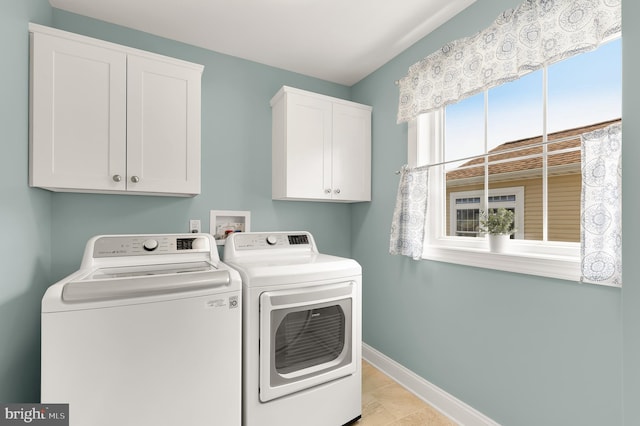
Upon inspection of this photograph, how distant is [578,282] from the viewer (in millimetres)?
1305

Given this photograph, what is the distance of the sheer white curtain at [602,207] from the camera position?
1.15 metres

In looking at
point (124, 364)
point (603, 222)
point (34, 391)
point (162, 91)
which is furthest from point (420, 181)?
point (34, 391)

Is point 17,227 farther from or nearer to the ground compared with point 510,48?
nearer to the ground

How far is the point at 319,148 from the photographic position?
236 cm

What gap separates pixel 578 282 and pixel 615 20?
43.0 inches

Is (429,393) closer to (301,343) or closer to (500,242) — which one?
(301,343)

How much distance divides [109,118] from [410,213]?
6.46 ft

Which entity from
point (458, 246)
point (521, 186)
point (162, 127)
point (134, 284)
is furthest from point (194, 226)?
point (521, 186)

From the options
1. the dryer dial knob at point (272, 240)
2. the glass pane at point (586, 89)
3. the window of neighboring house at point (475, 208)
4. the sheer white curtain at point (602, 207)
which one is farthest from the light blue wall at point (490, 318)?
the dryer dial knob at point (272, 240)

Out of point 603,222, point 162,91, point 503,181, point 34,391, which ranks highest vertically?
point 162,91

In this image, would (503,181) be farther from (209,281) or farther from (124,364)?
(124,364)

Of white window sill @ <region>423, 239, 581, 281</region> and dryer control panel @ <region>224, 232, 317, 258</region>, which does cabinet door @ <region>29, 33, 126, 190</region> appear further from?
white window sill @ <region>423, 239, 581, 281</region>

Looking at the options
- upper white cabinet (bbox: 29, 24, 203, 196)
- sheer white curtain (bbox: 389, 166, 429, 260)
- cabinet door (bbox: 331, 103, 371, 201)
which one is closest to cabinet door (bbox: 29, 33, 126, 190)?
upper white cabinet (bbox: 29, 24, 203, 196)

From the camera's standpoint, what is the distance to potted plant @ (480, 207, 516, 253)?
162 cm
